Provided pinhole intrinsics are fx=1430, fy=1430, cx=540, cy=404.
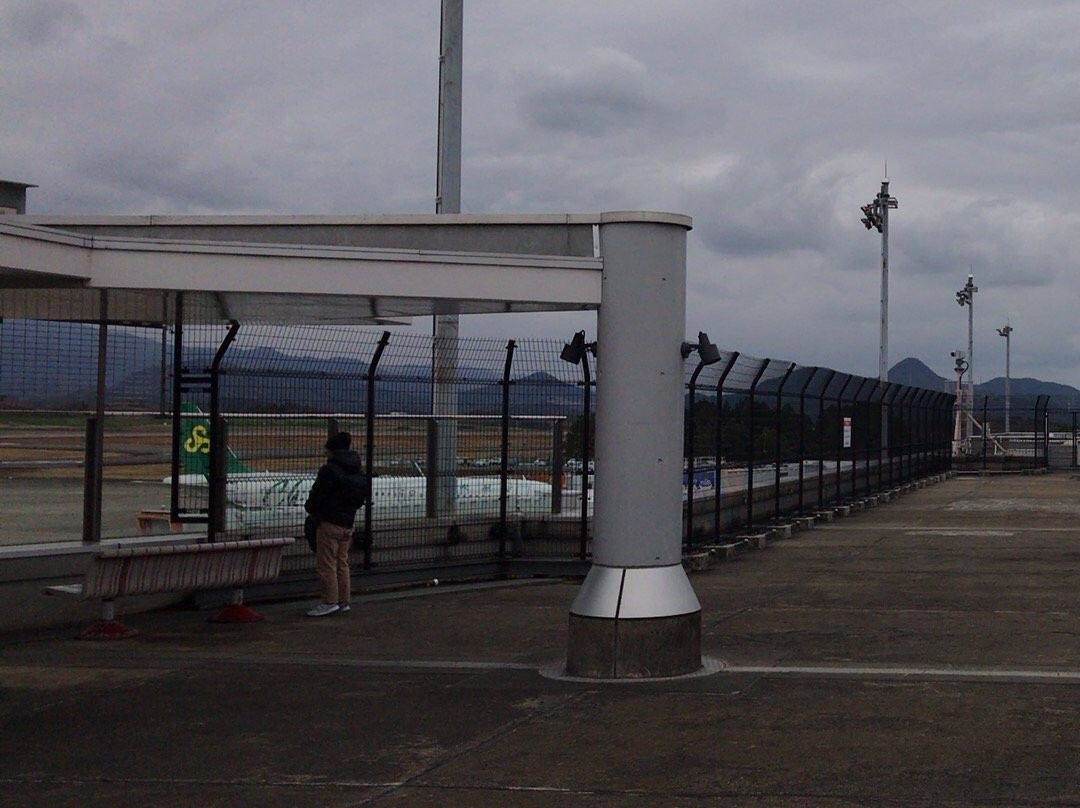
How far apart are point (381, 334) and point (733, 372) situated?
565cm

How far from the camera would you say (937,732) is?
7332mm

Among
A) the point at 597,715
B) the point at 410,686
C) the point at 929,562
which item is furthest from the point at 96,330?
the point at 929,562

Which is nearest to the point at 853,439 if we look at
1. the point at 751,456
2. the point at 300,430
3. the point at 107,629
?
the point at 751,456

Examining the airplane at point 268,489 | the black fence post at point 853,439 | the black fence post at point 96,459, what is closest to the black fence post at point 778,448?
the black fence post at point 853,439

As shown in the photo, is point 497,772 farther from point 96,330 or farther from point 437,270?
point 96,330

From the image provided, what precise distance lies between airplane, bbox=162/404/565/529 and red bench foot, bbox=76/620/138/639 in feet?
6.26

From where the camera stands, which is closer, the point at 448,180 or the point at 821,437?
the point at 448,180

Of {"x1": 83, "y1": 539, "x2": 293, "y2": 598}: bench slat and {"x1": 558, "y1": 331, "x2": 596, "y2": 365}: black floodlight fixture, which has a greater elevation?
{"x1": 558, "y1": 331, "x2": 596, "y2": 365}: black floodlight fixture

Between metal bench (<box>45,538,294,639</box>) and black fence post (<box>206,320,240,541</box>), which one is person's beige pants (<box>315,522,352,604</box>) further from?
black fence post (<box>206,320,240,541</box>)

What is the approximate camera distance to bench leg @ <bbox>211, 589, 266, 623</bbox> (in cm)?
1222

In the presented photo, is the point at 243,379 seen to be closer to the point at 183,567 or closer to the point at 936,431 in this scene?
the point at 183,567

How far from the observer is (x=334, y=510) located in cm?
1250

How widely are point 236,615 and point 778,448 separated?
408 inches

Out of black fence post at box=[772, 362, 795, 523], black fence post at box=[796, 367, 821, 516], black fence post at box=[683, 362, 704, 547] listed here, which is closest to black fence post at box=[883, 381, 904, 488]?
black fence post at box=[796, 367, 821, 516]
